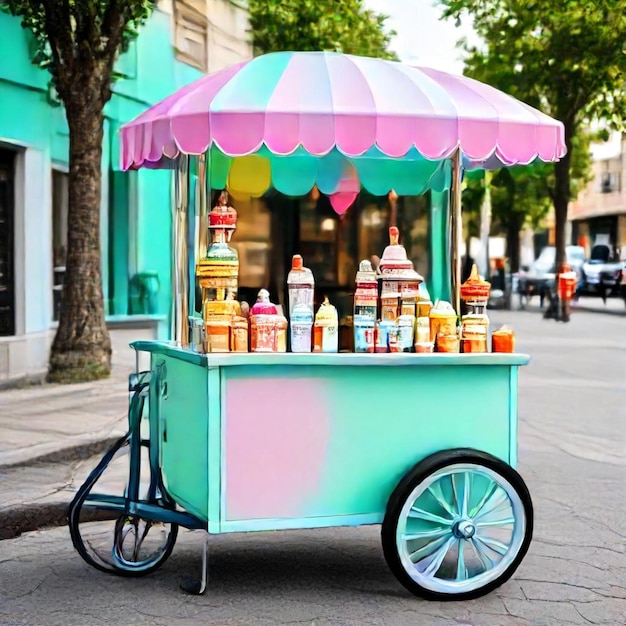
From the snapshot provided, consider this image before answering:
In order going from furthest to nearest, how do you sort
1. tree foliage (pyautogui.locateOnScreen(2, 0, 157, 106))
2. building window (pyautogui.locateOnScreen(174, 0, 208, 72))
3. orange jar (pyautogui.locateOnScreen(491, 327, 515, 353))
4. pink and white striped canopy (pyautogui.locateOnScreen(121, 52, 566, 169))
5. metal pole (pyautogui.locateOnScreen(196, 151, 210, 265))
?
1. building window (pyautogui.locateOnScreen(174, 0, 208, 72))
2. tree foliage (pyautogui.locateOnScreen(2, 0, 157, 106))
3. metal pole (pyautogui.locateOnScreen(196, 151, 210, 265))
4. orange jar (pyautogui.locateOnScreen(491, 327, 515, 353))
5. pink and white striped canopy (pyautogui.locateOnScreen(121, 52, 566, 169))

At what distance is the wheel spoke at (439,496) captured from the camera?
15.7 feet

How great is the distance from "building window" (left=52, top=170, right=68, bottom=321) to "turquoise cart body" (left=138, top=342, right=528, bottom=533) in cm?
1014

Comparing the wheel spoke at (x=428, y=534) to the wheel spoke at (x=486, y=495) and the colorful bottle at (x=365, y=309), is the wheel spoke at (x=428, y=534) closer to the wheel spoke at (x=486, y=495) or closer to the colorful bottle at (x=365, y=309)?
the wheel spoke at (x=486, y=495)

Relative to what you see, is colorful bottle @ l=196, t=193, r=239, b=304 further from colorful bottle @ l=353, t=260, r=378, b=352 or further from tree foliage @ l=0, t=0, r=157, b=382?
tree foliage @ l=0, t=0, r=157, b=382

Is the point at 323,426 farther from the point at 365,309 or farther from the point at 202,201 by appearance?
the point at 202,201

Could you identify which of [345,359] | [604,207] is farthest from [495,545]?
[604,207]

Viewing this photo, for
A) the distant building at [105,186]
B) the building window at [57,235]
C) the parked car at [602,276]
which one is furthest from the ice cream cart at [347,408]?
the parked car at [602,276]

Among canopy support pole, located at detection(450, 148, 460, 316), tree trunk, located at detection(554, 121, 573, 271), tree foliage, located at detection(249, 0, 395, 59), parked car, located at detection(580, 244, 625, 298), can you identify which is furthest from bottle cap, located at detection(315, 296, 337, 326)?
parked car, located at detection(580, 244, 625, 298)

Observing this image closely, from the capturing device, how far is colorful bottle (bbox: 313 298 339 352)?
4836 mm

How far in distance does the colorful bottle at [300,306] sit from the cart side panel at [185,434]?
459 millimetres

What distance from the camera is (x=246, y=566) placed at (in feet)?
17.4

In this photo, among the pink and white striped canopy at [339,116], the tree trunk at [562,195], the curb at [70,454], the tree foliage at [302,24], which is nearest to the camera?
the pink and white striped canopy at [339,116]

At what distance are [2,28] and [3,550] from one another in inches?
356

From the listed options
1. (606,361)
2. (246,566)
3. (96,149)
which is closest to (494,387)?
(246,566)
